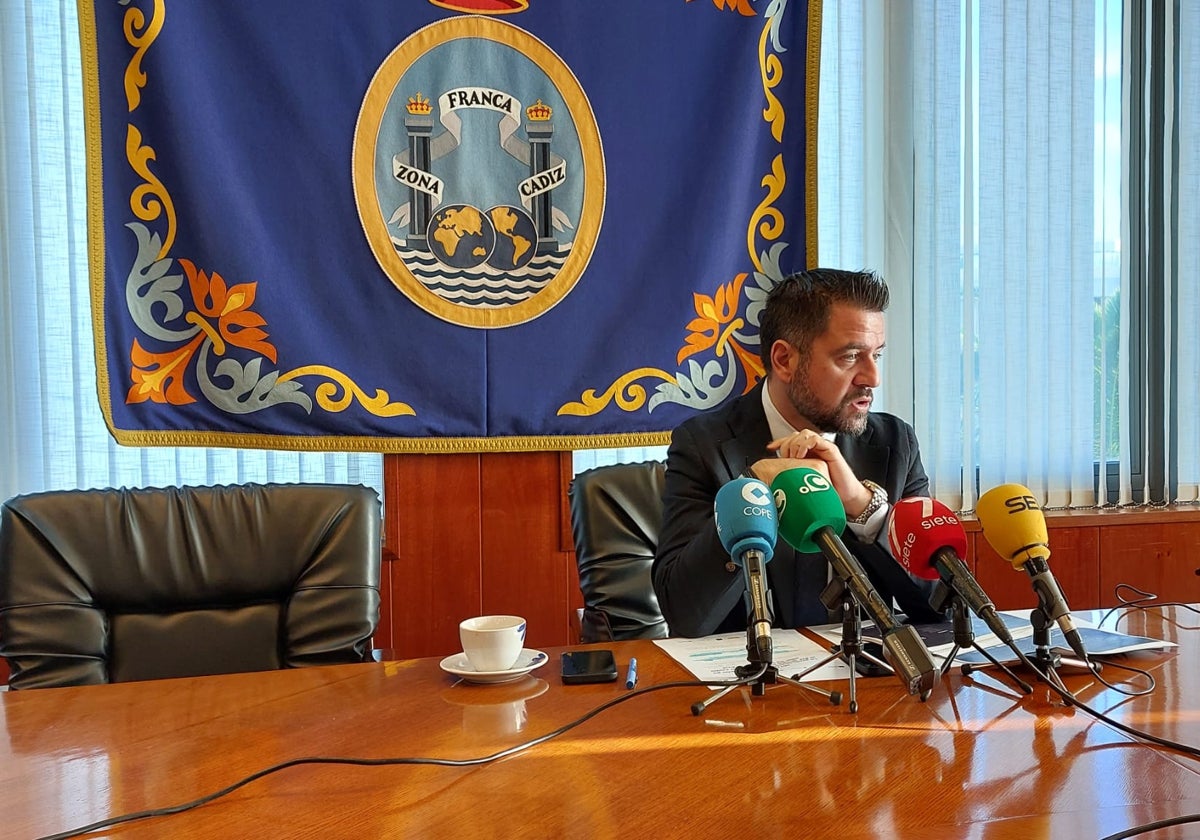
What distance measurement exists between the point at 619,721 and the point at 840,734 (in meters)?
0.26

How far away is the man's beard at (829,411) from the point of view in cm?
202

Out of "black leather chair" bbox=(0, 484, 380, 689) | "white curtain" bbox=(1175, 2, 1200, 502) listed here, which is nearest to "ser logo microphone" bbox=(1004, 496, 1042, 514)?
"black leather chair" bbox=(0, 484, 380, 689)

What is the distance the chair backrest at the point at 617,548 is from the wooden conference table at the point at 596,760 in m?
0.61

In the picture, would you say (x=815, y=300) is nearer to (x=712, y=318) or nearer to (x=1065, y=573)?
(x=712, y=318)

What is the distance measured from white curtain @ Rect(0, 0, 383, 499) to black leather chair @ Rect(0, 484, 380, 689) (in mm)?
811

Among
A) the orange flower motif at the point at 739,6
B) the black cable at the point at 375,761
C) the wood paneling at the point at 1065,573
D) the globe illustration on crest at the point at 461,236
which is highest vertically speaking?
the orange flower motif at the point at 739,6

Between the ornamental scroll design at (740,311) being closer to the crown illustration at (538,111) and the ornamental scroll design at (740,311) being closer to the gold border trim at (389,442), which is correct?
the gold border trim at (389,442)

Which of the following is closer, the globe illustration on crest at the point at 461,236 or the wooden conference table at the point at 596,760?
the wooden conference table at the point at 596,760

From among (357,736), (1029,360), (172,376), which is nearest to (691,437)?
(357,736)

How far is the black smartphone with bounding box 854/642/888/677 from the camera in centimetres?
136

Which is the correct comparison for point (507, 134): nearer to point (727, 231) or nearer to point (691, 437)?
point (727, 231)

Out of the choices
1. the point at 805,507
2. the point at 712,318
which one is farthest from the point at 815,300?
the point at 805,507

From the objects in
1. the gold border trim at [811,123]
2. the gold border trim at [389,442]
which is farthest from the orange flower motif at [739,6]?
the gold border trim at [389,442]

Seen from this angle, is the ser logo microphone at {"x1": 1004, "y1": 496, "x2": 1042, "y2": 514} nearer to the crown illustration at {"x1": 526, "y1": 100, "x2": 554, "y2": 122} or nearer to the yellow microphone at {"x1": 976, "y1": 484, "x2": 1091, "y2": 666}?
the yellow microphone at {"x1": 976, "y1": 484, "x2": 1091, "y2": 666}
